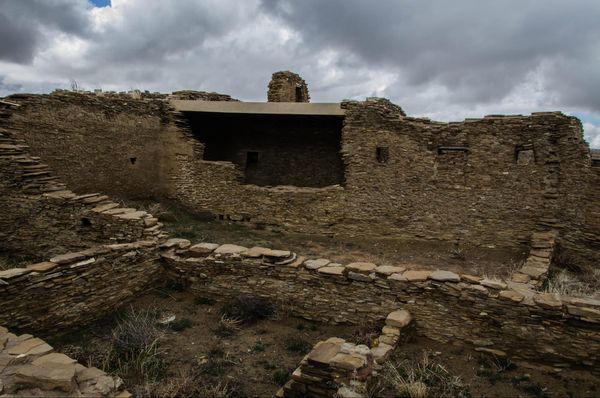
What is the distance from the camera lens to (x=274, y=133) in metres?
14.6

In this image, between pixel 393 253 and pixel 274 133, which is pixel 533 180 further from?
pixel 274 133

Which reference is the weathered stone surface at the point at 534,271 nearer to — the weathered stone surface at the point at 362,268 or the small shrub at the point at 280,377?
the weathered stone surface at the point at 362,268

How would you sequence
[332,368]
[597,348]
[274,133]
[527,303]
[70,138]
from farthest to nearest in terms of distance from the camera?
[274,133] → [70,138] → [527,303] → [597,348] → [332,368]

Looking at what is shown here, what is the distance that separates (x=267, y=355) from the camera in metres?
6.07

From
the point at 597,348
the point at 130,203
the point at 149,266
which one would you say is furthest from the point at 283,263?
the point at 130,203

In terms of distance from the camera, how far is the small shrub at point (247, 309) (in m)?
7.04

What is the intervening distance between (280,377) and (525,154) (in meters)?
8.57

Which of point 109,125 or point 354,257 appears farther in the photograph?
point 109,125

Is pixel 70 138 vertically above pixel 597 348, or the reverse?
pixel 70 138

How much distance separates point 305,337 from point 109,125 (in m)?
8.57

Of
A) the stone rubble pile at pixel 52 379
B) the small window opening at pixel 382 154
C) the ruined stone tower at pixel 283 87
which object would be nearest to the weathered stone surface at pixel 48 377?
the stone rubble pile at pixel 52 379

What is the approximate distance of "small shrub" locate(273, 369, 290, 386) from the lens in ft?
17.8

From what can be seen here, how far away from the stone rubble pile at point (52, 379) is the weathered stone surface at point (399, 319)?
375 cm

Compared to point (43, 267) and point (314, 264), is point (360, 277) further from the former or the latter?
point (43, 267)
